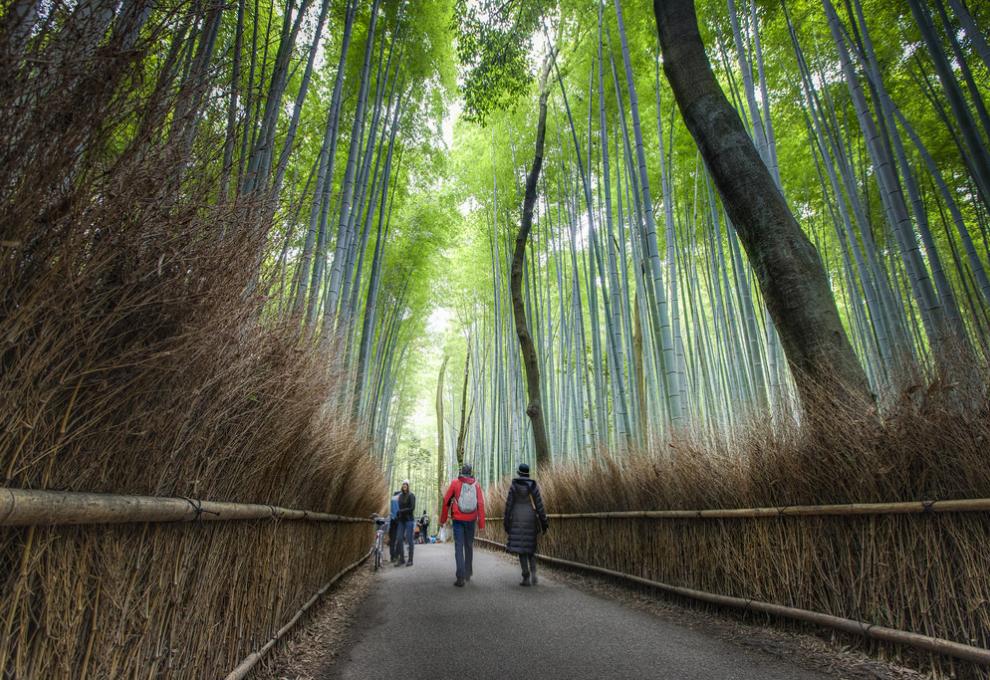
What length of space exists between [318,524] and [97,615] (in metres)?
2.54

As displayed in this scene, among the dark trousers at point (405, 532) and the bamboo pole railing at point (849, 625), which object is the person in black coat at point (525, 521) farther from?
the dark trousers at point (405, 532)

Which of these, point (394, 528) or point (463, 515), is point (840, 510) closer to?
point (463, 515)

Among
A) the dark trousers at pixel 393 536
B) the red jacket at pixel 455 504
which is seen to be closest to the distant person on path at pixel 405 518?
the dark trousers at pixel 393 536

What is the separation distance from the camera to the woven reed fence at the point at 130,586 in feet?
→ 3.01

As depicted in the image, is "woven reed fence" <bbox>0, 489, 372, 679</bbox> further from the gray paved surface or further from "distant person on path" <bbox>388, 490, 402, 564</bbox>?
"distant person on path" <bbox>388, 490, 402, 564</bbox>

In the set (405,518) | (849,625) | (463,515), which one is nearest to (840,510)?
(849,625)

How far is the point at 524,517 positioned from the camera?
16.3 feet

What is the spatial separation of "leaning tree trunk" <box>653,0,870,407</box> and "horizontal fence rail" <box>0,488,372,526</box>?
8.65ft

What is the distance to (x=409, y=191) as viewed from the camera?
9.46m

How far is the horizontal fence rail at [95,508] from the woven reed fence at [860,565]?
255cm

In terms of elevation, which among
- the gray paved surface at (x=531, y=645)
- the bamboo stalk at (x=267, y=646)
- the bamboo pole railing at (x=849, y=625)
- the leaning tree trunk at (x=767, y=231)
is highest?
the leaning tree trunk at (x=767, y=231)

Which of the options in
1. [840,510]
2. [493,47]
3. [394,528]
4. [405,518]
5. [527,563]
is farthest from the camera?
[394,528]

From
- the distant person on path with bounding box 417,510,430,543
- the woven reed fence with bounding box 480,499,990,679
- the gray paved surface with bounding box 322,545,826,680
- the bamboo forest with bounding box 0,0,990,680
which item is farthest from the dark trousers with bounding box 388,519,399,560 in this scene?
the distant person on path with bounding box 417,510,430,543

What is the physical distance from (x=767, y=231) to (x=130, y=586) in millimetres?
3248
